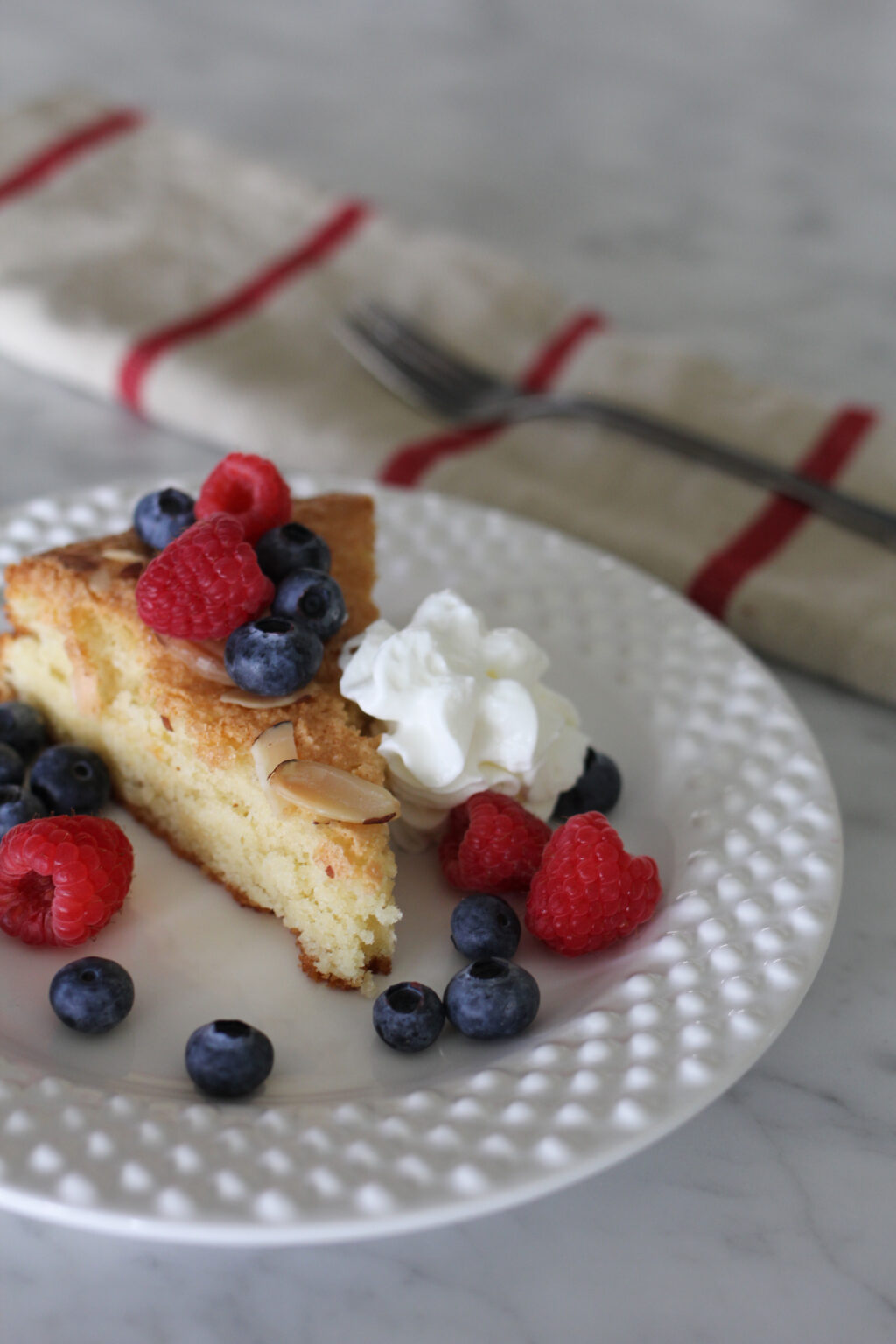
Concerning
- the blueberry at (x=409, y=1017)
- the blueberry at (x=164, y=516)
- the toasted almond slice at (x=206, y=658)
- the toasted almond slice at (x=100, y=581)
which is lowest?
the blueberry at (x=409, y=1017)

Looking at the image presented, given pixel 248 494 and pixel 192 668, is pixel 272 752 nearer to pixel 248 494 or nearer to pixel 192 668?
Answer: pixel 192 668

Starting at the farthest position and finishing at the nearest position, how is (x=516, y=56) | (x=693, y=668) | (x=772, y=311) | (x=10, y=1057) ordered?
(x=516, y=56)
(x=772, y=311)
(x=693, y=668)
(x=10, y=1057)

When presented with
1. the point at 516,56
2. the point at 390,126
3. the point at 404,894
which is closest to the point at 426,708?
the point at 404,894

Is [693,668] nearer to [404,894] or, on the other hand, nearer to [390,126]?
[404,894]

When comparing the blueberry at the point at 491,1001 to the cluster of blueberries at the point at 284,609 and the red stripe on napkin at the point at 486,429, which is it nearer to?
the cluster of blueberries at the point at 284,609

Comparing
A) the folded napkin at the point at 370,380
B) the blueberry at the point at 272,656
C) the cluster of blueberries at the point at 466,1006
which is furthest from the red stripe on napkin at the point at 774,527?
the cluster of blueberries at the point at 466,1006

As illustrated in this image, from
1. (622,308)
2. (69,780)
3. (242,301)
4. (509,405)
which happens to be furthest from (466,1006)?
(622,308)
